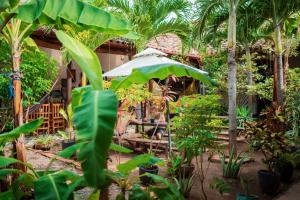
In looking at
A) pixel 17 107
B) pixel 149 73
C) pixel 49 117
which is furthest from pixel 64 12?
pixel 49 117

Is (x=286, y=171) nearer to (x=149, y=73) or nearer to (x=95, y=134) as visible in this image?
(x=149, y=73)

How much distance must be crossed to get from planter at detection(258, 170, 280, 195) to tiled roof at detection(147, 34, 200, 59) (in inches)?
352

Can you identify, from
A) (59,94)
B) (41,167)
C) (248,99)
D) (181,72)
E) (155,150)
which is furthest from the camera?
(248,99)

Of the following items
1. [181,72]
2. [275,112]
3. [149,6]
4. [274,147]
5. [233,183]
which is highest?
[149,6]

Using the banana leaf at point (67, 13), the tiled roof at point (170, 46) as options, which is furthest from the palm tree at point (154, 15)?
the banana leaf at point (67, 13)

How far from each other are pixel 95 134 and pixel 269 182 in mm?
4535

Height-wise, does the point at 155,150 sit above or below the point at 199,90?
below

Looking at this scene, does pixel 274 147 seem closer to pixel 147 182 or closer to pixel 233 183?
pixel 233 183

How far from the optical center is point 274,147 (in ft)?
18.0

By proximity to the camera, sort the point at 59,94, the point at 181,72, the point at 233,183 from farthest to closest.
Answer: the point at 59,94
the point at 233,183
the point at 181,72

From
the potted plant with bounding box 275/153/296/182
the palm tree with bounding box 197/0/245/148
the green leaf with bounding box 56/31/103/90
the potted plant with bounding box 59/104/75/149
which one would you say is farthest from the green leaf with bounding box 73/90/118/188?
the potted plant with bounding box 59/104/75/149

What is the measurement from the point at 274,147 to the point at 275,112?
1.42 metres

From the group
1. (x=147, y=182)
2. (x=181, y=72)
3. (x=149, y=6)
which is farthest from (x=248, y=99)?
(x=181, y=72)

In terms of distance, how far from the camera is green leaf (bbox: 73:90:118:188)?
175cm
